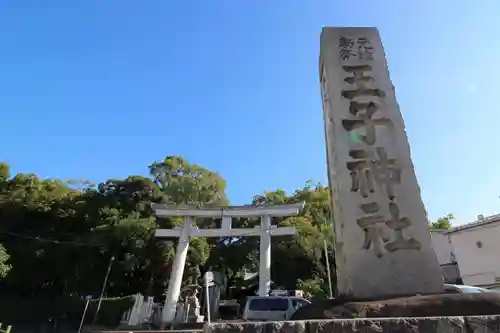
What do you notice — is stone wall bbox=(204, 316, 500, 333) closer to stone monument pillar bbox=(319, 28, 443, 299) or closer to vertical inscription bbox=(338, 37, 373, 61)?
stone monument pillar bbox=(319, 28, 443, 299)

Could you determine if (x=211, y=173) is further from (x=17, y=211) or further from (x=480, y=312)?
(x=480, y=312)

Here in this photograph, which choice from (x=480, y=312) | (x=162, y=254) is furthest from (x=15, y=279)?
(x=480, y=312)

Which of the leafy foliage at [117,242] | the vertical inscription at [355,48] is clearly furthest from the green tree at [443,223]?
the vertical inscription at [355,48]

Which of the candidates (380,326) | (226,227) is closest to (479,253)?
(226,227)

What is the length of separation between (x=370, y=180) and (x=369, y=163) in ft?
0.86

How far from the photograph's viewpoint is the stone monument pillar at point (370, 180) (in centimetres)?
471

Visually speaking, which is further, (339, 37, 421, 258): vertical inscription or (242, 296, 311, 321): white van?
(242, 296, 311, 321): white van

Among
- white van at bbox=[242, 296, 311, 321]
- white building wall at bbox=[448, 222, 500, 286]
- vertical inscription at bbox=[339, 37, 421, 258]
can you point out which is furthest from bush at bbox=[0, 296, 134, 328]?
white building wall at bbox=[448, 222, 500, 286]

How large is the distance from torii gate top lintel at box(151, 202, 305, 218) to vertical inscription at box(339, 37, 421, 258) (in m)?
10.5

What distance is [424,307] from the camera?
139 inches

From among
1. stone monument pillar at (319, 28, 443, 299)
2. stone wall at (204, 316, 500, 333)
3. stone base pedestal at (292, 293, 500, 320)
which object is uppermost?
stone monument pillar at (319, 28, 443, 299)

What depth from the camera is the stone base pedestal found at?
3.40 metres

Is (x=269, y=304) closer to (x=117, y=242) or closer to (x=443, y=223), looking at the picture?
(x=117, y=242)

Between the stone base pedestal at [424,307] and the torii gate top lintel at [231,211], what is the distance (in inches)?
474
